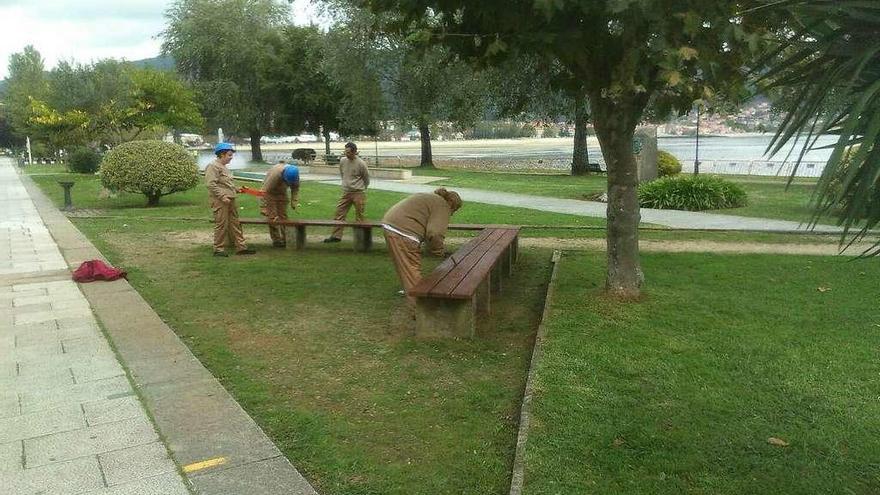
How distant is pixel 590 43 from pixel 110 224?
35.8 ft

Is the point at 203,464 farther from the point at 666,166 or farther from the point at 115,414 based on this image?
the point at 666,166

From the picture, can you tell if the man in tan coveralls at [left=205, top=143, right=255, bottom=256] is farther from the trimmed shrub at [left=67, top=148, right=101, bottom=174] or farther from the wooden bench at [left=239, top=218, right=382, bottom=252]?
the trimmed shrub at [left=67, top=148, right=101, bottom=174]

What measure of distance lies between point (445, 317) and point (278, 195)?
582 centimetres

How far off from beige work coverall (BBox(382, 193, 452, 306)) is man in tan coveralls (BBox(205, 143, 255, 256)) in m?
4.62

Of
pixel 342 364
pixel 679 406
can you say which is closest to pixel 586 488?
pixel 679 406

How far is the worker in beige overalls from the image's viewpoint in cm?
581

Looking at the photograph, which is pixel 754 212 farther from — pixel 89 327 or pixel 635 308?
pixel 89 327

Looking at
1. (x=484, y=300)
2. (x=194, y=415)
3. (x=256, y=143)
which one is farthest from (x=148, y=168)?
(x=256, y=143)

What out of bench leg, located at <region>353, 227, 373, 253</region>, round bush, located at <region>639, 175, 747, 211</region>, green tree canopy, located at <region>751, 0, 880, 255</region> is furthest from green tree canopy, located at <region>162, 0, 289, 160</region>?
green tree canopy, located at <region>751, 0, 880, 255</region>

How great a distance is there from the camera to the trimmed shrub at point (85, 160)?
33219 mm

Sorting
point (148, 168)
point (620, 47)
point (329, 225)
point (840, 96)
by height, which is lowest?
point (329, 225)

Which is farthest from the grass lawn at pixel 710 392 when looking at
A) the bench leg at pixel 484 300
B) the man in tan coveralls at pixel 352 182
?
the man in tan coveralls at pixel 352 182

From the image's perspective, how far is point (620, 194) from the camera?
21.6 ft

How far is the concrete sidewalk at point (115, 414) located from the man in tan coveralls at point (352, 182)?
4.61 meters
